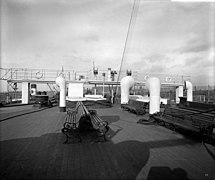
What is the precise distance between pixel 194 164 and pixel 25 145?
4.28 m

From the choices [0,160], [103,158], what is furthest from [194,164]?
[0,160]

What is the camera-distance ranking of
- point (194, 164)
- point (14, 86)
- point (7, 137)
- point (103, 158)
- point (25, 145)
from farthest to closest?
point (14, 86) → point (7, 137) → point (25, 145) → point (103, 158) → point (194, 164)

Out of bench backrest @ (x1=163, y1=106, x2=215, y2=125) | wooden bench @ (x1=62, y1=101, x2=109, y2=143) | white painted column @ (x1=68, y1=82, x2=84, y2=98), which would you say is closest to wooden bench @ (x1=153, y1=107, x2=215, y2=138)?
bench backrest @ (x1=163, y1=106, x2=215, y2=125)

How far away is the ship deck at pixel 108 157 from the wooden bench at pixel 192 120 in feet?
1.26

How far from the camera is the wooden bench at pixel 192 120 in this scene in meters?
4.81

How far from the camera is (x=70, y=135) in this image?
213 inches

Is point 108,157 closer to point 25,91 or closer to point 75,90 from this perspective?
point 75,90

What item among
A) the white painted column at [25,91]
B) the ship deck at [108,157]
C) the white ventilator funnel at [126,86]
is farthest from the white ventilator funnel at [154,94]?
the white painted column at [25,91]

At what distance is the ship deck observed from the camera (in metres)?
3.06

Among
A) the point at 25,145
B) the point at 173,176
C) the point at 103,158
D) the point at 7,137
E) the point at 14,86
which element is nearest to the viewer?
the point at 173,176

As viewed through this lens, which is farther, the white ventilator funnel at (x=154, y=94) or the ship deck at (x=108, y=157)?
the white ventilator funnel at (x=154, y=94)

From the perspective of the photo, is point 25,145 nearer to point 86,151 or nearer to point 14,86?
point 86,151

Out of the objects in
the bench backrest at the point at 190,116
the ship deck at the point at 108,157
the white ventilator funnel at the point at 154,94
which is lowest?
the ship deck at the point at 108,157

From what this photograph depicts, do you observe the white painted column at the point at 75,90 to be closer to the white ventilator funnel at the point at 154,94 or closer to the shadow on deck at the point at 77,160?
the white ventilator funnel at the point at 154,94
